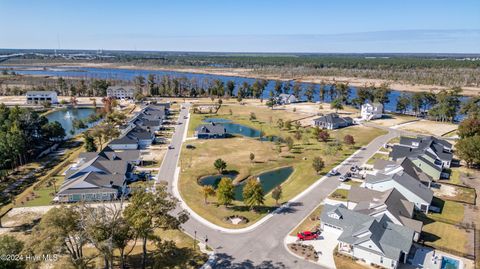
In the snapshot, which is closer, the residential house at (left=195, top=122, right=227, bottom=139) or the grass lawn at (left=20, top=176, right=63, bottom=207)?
the grass lawn at (left=20, top=176, right=63, bottom=207)

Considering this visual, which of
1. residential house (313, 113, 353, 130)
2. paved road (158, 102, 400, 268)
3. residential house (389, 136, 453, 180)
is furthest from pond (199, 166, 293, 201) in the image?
residential house (313, 113, 353, 130)

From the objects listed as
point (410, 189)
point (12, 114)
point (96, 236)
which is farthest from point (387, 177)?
point (12, 114)

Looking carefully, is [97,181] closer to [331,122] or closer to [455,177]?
[455,177]

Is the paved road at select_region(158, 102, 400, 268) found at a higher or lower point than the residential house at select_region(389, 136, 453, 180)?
lower

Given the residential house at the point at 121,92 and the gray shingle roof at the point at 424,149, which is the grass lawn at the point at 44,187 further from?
the residential house at the point at 121,92

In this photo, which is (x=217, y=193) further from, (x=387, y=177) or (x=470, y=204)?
(x=470, y=204)

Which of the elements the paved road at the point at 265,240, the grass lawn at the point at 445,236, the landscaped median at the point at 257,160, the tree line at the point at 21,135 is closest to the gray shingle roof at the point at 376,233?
the grass lawn at the point at 445,236

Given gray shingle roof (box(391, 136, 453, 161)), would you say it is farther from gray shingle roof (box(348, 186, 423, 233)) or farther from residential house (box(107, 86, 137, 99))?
residential house (box(107, 86, 137, 99))
